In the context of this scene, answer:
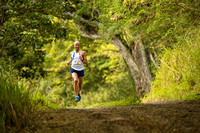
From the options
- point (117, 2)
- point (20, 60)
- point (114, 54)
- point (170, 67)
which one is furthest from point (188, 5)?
point (114, 54)

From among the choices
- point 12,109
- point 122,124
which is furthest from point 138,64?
point 12,109

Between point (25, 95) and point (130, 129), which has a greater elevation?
point (25, 95)

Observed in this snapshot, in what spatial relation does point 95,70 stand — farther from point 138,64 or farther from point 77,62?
point 77,62

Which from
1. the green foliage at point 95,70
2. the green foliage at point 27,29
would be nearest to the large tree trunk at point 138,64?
the green foliage at point 95,70

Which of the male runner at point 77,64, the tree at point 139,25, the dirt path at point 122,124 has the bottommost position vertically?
the dirt path at point 122,124

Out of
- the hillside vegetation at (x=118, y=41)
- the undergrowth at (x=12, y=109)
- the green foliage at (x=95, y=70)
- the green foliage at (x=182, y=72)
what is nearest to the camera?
the undergrowth at (x=12, y=109)

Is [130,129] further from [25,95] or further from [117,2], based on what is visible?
[117,2]

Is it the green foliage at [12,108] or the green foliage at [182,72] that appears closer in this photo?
the green foliage at [12,108]

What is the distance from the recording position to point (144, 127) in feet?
8.71

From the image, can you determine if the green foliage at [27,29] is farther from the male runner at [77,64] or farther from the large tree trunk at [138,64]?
the large tree trunk at [138,64]

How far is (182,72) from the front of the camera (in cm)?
703

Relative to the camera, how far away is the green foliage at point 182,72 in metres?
6.24

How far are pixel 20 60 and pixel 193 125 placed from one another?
977 centimetres

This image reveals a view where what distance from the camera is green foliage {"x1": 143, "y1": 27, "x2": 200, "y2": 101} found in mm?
6238
